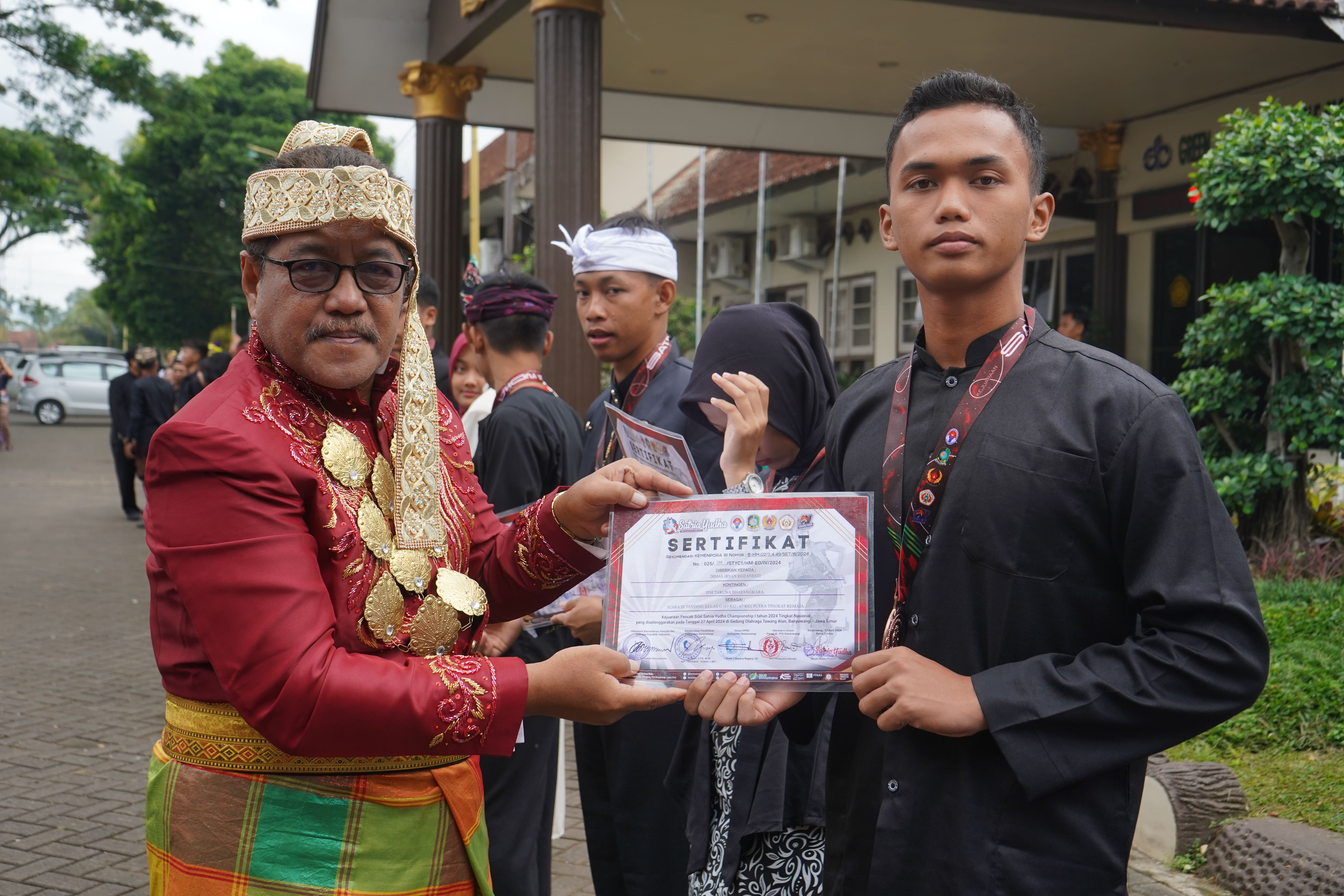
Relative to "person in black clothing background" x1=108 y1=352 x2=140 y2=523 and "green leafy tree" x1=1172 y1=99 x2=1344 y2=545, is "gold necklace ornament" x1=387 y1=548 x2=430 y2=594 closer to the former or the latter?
"green leafy tree" x1=1172 y1=99 x2=1344 y2=545

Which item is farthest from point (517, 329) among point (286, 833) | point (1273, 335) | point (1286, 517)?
point (1286, 517)

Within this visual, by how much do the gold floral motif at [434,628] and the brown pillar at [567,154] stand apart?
6.64 meters

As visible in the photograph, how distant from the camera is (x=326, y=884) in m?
2.01

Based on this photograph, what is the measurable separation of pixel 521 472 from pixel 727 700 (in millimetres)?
2250

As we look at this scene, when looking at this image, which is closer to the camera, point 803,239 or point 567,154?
point 567,154

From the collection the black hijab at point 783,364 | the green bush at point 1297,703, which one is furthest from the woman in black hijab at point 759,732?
the green bush at point 1297,703

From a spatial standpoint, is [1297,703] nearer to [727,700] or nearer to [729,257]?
[727,700]

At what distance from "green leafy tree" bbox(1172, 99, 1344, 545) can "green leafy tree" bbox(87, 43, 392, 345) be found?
33896 mm

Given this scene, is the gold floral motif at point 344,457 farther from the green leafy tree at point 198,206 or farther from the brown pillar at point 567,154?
the green leafy tree at point 198,206

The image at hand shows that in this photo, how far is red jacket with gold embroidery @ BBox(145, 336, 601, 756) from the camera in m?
1.83

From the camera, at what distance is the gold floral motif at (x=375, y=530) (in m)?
2.05

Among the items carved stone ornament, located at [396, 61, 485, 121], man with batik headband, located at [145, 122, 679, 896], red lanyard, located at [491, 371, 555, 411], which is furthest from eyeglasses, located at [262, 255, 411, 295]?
carved stone ornament, located at [396, 61, 485, 121]

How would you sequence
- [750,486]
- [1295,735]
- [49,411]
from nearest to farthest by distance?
[750,486] → [1295,735] → [49,411]

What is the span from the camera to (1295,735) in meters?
5.41
